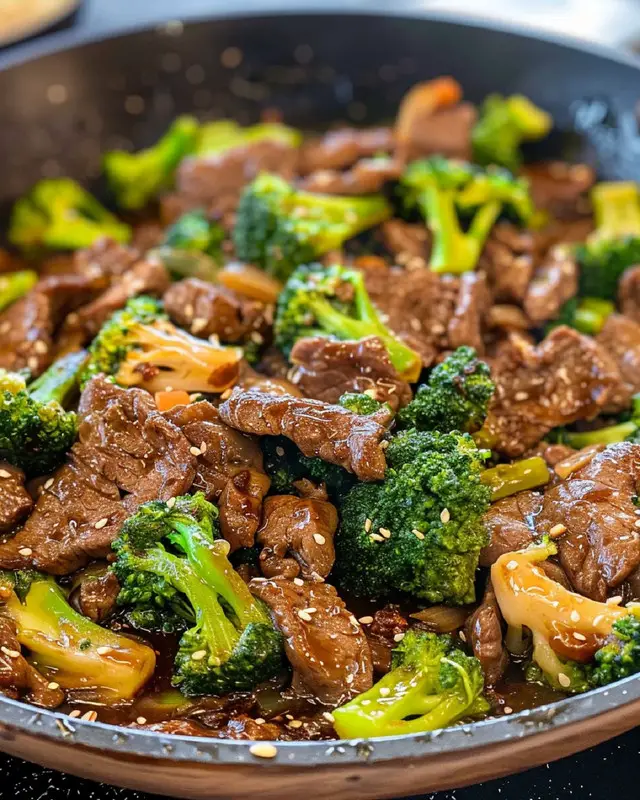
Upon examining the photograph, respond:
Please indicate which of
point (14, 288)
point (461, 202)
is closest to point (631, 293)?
point (461, 202)

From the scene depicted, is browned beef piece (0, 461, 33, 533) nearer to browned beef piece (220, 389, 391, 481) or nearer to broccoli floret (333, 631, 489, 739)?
browned beef piece (220, 389, 391, 481)

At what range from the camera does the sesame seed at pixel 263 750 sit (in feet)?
5.58

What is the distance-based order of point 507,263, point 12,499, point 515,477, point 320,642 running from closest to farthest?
point 320,642, point 12,499, point 515,477, point 507,263

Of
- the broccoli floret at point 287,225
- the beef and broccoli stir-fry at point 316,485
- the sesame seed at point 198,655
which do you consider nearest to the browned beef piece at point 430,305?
the beef and broccoli stir-fry at point 316,485

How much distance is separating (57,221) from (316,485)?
235 cm

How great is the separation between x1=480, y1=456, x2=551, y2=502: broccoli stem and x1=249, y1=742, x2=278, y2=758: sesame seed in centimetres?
109

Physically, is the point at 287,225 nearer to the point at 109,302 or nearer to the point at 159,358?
the point at 109,302

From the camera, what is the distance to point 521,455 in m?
2.71

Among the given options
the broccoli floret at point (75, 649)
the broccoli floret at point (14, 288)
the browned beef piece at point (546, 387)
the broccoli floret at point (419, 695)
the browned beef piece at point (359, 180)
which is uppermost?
the browned beef piece at point (359, 180)

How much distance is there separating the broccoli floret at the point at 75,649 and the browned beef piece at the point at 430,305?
4.53ft

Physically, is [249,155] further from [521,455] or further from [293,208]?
[521,455]

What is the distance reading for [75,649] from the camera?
219cm

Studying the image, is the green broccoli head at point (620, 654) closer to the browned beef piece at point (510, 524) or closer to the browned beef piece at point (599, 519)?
the browned beef piece at point (599, 519)

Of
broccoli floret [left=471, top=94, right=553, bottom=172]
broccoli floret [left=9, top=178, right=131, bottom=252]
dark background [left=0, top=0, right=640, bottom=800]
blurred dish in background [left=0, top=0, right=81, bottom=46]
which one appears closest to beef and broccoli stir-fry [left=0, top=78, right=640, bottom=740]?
dark background [left=0, top=0, right=640, bottom=800]
